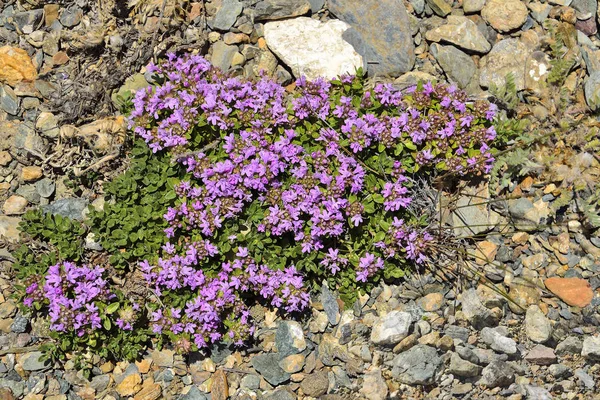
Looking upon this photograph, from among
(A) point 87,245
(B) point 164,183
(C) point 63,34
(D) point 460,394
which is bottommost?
(D) point 460,394

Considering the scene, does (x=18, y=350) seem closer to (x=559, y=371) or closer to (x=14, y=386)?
(x=14, y=386)

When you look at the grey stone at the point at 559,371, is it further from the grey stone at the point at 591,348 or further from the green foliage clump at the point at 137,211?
the green foliage clump at the point at 137,211

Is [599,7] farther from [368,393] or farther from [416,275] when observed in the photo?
[368,393]

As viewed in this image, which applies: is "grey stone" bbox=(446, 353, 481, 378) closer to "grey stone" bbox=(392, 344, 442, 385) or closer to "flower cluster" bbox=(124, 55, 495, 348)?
"grey stone" bbox=(392, 344, 442, 385)

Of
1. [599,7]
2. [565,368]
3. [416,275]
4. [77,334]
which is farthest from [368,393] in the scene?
[599,7]

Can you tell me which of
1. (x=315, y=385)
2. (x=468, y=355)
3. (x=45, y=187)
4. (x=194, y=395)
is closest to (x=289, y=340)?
(x=315, y=385)

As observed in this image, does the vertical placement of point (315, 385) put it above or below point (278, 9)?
below
